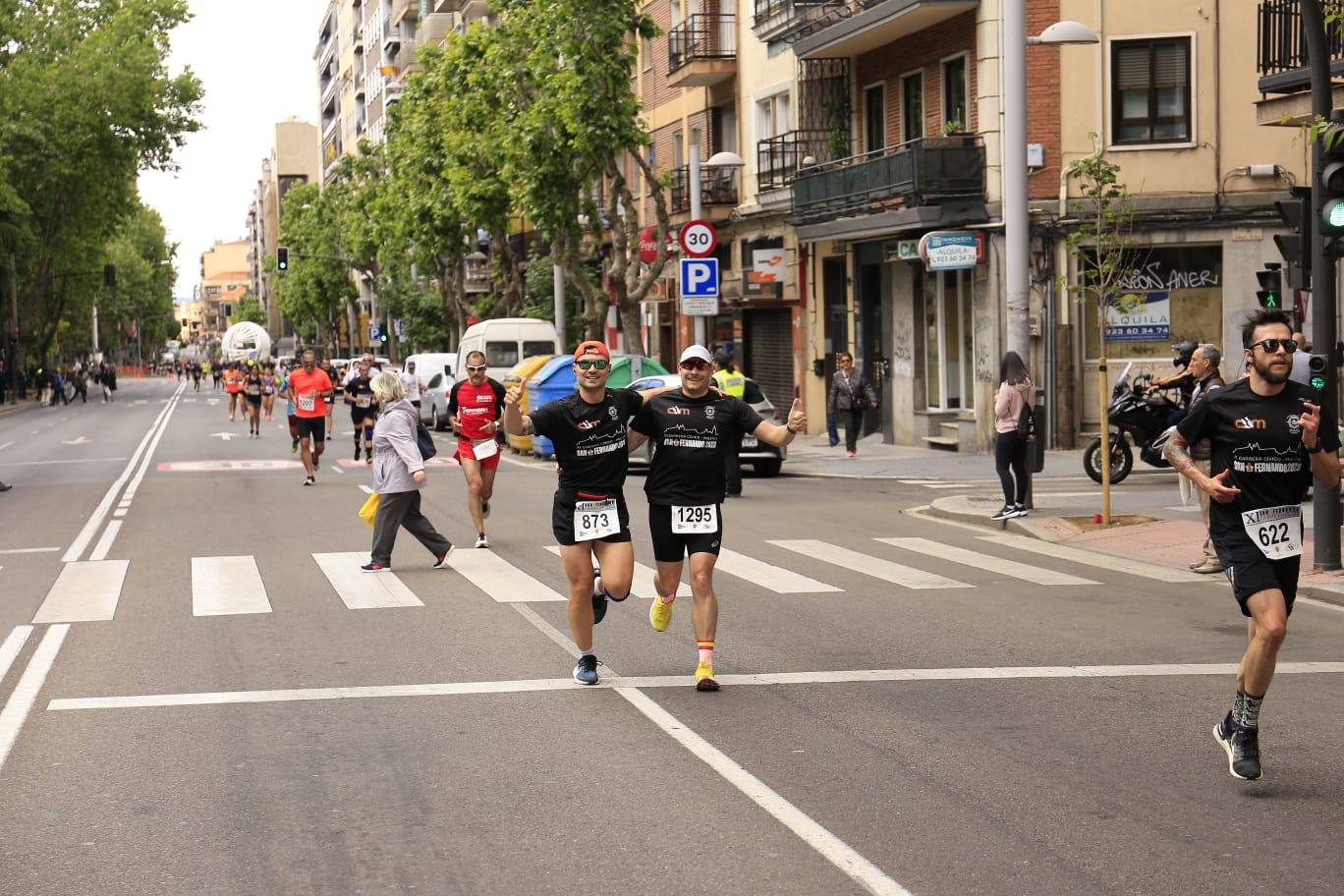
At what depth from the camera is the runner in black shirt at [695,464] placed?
30.0 ft

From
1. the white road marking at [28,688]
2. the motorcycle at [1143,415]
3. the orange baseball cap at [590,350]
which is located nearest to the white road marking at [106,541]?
the white road marking at [28,688]

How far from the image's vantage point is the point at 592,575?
9266mm

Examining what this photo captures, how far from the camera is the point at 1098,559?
601 inches

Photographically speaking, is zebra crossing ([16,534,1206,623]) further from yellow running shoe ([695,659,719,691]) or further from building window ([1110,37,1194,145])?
building window ([1110,37,1194,145])

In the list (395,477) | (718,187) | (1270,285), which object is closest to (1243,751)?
(395,477)

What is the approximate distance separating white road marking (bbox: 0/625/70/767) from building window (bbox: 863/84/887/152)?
78.2 ft

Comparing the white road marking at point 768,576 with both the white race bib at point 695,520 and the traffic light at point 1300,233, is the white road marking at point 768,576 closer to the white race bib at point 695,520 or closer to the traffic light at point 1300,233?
the white race bib at point 695,520

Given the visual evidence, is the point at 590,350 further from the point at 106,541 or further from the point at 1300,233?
the point at 106,541

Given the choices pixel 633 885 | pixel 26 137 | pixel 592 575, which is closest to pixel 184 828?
pixel 633 885

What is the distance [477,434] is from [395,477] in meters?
2.21

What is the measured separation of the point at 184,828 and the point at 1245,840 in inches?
141

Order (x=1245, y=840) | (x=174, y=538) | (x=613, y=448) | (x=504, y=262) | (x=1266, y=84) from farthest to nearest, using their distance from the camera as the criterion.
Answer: (x=504, y=262), (x=1266, y=84), (x=174, y=538), (x=613, y=448), (x=1245, y=840)

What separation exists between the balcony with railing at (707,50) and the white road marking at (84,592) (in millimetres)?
26530

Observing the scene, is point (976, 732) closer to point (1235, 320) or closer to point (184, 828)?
point (184, 828)
